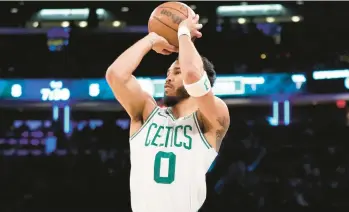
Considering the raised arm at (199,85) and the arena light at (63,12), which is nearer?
the raised arm at (199,85)

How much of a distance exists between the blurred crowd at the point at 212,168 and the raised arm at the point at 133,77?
7232 millimetres

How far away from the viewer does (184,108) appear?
9.67 ft

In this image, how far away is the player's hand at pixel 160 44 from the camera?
2.87m

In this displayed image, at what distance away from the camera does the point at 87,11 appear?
1098 cm

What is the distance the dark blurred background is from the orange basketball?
23.9ft

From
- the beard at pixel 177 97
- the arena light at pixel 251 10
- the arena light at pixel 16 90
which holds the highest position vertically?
the arena light at pixel 251 10

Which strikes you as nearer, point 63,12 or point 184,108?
point 184,108

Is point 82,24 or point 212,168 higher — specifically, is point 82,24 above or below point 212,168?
above

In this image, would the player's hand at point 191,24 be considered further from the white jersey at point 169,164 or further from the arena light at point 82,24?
the arena light at point 82,24

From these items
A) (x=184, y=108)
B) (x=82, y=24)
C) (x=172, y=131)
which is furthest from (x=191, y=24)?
(x=82, y=24)

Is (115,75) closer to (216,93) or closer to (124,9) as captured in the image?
(216,93)

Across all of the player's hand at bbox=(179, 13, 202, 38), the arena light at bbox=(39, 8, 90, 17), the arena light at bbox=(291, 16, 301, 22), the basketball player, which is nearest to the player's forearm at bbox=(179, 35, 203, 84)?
the basketball player

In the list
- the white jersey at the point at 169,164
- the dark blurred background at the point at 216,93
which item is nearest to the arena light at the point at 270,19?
the dark blurred background at the point at 216,93

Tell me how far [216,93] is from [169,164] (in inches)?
307
